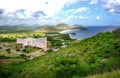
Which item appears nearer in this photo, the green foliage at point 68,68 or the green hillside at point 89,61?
the green hillside at point 89,61

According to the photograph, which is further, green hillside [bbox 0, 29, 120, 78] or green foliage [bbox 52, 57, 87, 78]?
green foliage [bbox 52, 57, 87, 78]

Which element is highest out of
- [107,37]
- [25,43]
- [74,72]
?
[107,37]

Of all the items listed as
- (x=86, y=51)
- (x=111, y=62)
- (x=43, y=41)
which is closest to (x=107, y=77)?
(x=111, y=62)

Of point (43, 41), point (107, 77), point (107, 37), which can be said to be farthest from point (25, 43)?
point (107, 77)

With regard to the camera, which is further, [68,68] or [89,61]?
[89,61]

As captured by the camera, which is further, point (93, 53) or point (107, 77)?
point (93, 53)

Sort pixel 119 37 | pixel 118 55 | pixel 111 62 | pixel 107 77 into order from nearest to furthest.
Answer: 1. pixel 107 77
2. pixel 111 62
3. pixel 118 55
4. pixel 119 37

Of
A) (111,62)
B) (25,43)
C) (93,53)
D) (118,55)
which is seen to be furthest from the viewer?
(25,43)

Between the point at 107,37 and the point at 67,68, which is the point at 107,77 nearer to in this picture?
the point at 67,68

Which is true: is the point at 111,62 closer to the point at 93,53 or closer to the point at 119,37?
the point at 93,53

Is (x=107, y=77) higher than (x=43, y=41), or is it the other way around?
(x=107, y=77)
